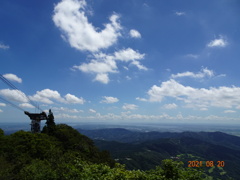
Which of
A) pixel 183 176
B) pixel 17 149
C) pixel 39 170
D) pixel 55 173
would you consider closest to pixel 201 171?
pixel 183 176

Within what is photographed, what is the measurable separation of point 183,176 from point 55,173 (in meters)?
12.2

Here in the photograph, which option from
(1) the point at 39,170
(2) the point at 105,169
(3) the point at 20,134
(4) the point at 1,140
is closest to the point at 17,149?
(4) the point at 1,140

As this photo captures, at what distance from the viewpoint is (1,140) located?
40.4m

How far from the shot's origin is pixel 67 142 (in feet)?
189

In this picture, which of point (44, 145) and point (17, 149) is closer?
point (17, 149)

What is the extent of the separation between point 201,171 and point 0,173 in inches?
864

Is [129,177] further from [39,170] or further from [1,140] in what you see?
[1,140]

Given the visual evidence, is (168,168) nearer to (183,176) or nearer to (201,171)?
(183,176)

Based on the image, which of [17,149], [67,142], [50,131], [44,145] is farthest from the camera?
[50,131]

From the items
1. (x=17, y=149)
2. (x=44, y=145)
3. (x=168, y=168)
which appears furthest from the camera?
(x=44, y=145)


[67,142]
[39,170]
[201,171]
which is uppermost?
[201,171]

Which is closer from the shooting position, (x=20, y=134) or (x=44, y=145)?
(x=44, y=145)

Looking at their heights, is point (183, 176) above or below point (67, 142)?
above

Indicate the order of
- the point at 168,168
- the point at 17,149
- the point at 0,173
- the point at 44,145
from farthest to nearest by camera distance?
1. the point at 44,145
2. the point at 17,149
3. the point at 0,173
4. the point at 168,168
